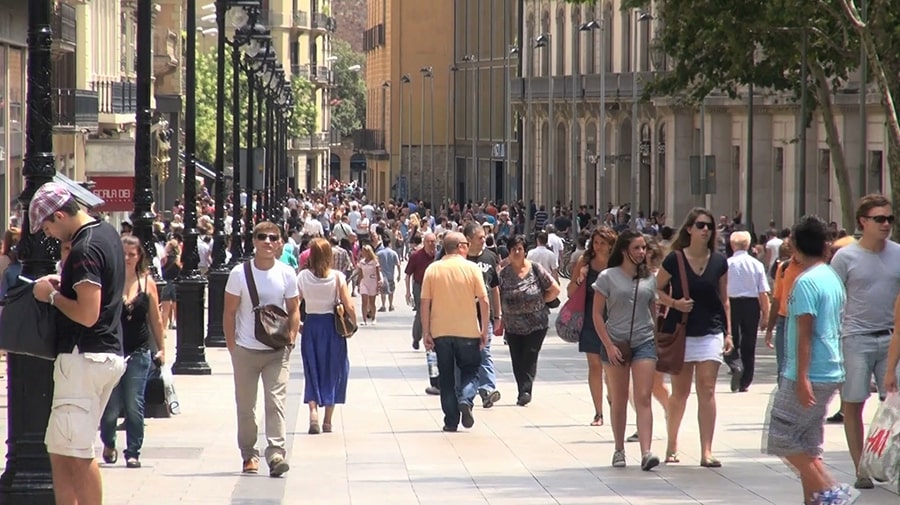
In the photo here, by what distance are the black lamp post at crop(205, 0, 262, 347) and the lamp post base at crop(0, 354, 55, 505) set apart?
1495 cm

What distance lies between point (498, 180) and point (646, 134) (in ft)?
91.4

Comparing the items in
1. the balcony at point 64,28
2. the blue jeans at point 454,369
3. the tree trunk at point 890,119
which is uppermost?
the balcony at point 64,28

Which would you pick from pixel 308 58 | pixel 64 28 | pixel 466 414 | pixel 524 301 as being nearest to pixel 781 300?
pixel 524 301

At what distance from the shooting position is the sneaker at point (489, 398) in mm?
18562

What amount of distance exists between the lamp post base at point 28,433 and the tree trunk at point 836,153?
2219 cm

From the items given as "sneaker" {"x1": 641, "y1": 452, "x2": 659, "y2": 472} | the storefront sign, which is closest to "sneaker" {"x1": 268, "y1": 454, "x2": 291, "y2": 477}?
"sneaker" {"x1": 641, "y1": 452, "x2": 659, "y2": 472}

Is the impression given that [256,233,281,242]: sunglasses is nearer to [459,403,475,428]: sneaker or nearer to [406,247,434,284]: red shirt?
[459,403,475,428]: sneaker

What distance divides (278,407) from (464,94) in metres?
88.4

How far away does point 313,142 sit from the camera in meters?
140

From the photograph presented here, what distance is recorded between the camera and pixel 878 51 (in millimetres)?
28828

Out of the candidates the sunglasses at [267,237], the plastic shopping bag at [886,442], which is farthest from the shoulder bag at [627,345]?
the plastic shopping bag at [886,442]

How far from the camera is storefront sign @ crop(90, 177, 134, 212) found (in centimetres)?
2530

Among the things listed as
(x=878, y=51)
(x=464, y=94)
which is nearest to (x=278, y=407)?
(x=878, y=51)

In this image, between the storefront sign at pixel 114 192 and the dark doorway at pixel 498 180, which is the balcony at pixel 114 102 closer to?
the storefront sign at pixel 114 192
